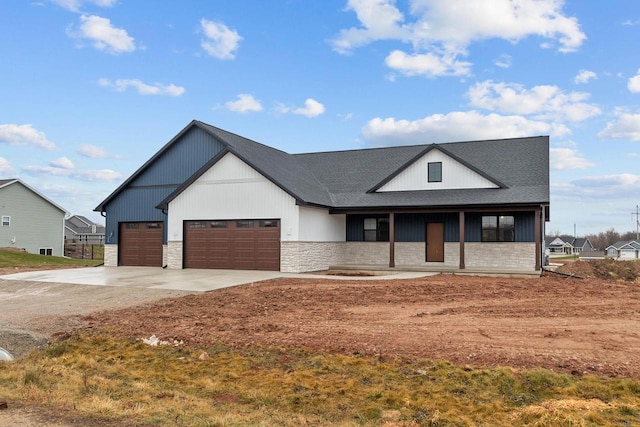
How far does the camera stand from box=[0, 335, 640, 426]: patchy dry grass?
18.2ft

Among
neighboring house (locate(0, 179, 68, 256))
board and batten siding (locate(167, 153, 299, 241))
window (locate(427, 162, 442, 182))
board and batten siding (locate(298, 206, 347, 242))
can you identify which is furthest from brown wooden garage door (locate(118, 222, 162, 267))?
neighboring house (locate(0, 179, 68, 256))

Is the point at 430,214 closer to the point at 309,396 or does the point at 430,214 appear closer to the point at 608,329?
the point at 608,329

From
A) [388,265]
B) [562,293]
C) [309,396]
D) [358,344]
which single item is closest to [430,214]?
[388,265]

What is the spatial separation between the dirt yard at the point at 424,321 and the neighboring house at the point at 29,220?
→ 31941mm

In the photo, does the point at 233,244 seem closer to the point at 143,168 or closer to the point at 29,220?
the point at 143,168

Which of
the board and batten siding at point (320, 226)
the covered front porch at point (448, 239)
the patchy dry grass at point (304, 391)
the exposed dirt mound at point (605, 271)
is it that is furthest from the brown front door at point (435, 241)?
the patchy dry grass at point (304, 391)

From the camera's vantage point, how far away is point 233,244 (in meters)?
22.5

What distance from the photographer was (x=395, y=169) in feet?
84.4

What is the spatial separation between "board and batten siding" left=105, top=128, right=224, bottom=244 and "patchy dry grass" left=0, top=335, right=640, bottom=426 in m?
17.7

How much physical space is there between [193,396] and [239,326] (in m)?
3.80

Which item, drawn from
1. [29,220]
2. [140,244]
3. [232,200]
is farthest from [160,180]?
→ [29,220]

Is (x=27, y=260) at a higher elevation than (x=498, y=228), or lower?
lower

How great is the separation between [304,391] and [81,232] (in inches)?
3067

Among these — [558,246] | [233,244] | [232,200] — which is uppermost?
[232,200]
